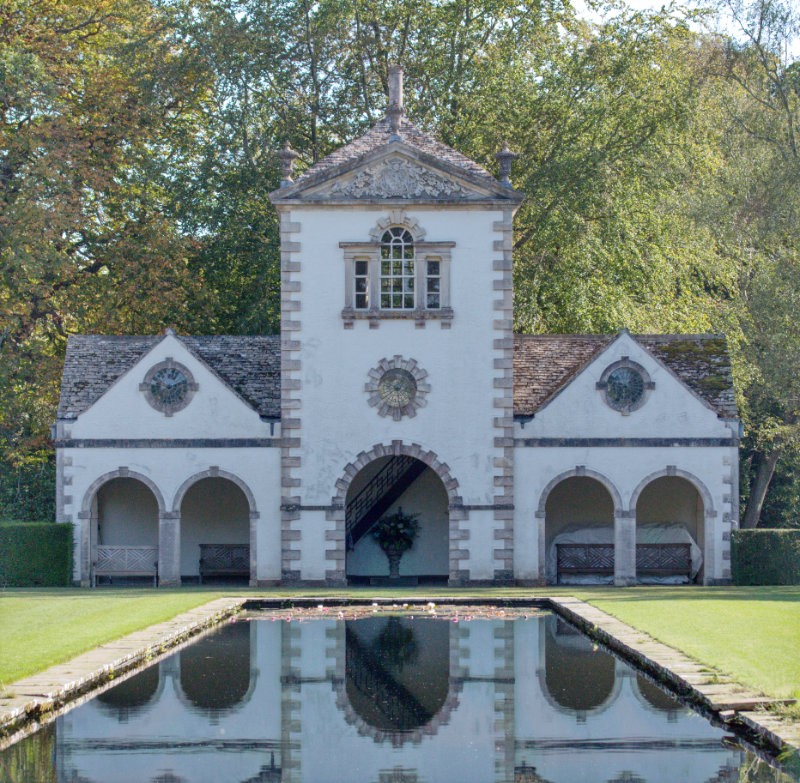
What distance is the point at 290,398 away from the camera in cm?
3180

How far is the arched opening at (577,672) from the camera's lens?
15.2m

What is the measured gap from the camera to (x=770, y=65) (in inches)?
1405

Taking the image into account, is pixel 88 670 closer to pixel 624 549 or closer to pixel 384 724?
pixel 384 724

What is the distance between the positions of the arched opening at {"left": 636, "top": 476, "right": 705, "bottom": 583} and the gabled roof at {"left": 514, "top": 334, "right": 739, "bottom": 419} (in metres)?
2.65

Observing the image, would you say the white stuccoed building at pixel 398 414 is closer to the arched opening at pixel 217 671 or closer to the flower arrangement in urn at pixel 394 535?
the flower arrangement in urn at pixel 394 535

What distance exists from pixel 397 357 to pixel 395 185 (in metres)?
3.65

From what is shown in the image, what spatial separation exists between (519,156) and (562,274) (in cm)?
369

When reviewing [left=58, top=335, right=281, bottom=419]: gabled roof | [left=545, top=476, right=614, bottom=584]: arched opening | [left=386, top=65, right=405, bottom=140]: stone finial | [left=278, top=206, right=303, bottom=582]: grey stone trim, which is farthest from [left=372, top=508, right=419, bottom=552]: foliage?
[left=386, top=65, right=405, bottom=140]: stone finial

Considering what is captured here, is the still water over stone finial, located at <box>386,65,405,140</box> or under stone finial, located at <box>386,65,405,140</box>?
under

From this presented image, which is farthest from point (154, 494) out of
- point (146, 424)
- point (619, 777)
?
point (619, 777)

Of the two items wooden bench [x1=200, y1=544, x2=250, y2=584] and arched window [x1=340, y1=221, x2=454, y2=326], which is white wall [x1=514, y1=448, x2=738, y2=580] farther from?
wooden bench [x1=200, y1=544, x2=250, y2=584]

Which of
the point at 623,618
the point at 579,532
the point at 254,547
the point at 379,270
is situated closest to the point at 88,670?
the point at 623,618

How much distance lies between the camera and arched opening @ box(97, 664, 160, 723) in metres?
14.5

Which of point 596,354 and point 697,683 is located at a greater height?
point 596,354
